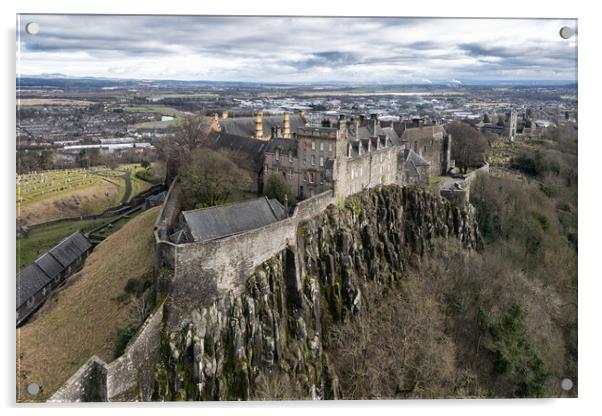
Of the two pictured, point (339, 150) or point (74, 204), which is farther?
point (339, 150)

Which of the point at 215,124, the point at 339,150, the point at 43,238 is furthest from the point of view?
the point at 215,124

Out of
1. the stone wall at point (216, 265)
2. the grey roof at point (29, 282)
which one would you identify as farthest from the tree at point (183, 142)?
the grey roof at point (29, 282)

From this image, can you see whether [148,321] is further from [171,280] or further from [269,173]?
[269,173]

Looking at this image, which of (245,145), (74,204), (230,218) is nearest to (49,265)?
(74,204)

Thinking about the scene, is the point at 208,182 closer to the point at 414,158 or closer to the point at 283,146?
the point at 283,146

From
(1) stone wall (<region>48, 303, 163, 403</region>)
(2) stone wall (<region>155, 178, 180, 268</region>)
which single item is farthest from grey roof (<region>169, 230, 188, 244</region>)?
(1) stone wall (<region>48, 303, 163, 403</region>)

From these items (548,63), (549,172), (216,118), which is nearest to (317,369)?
(548,63)

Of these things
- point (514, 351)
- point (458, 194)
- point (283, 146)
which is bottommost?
point (514, 351)

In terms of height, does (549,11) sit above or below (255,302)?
above
